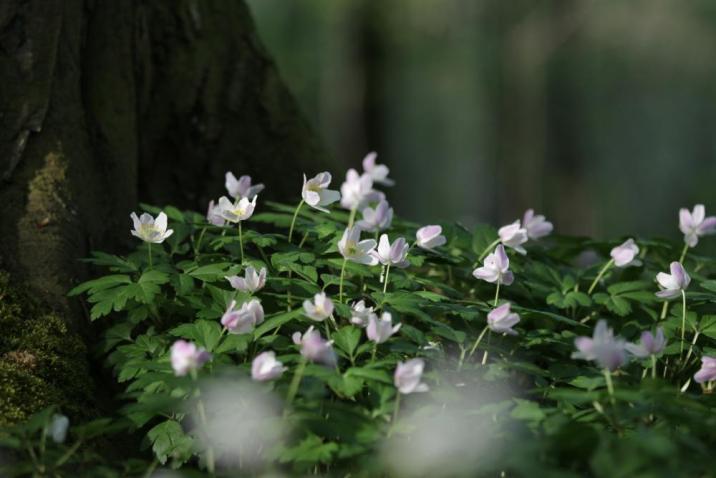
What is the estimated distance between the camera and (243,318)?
7.13 ft

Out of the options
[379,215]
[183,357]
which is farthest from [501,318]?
[183,357]

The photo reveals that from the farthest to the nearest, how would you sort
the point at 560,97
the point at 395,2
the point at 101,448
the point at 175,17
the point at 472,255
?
the point at 560,97
the point at 395,2
the point at 175,17
the point at 472,255
the point at 101,448

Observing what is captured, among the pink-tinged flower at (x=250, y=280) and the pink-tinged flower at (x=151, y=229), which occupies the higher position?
the pink-tinged flower at (x=151, y=229)

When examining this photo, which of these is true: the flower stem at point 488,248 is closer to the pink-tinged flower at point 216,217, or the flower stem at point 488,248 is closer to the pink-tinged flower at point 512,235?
the pink-tinged flower at point 512,235

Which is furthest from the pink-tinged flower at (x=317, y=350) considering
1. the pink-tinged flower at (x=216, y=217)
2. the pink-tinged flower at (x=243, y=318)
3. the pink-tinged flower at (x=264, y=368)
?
the pink-tinged flower at (x=216, y=217)

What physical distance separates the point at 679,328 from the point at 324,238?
1224 mm

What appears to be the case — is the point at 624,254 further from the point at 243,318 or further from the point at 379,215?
the point at 243,318

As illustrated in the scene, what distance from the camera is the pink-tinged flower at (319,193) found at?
2.57m

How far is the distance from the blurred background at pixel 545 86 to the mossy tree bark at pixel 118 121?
20.3 feet

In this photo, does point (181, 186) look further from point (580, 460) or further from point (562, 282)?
point (580, 460)

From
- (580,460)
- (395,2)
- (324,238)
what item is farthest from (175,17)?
(395,2)

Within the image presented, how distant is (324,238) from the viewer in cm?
294

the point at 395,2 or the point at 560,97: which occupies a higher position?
the point at 395,2

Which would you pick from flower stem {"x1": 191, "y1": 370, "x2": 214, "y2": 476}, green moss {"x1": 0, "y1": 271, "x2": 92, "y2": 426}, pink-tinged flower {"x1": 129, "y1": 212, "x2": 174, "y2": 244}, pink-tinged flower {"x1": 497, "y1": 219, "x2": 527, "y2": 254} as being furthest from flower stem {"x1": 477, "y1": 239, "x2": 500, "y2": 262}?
green moss {"x1": 0, "y1": 271, "x2": 92, "y2": 426}
